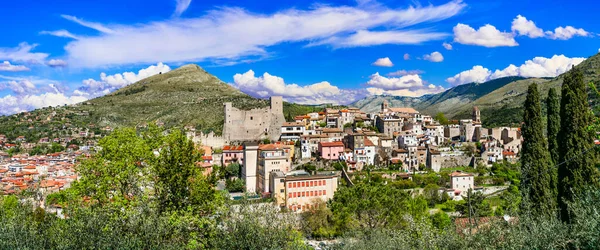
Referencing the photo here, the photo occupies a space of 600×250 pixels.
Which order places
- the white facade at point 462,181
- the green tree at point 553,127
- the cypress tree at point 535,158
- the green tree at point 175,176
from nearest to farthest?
1. the green tree at point 175,176
2. the cypress tree at point 535,158
3. the green tree at point 553,127
4. the white facade at point 462,181

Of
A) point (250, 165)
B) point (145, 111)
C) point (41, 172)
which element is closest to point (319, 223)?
point (250, 165)

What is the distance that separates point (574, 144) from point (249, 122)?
6107 cm

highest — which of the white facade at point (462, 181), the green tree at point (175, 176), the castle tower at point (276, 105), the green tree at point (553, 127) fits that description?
the castle tower at point (276, 105)

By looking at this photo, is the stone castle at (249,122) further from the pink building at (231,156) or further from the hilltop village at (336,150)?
the pink building at (231,156)

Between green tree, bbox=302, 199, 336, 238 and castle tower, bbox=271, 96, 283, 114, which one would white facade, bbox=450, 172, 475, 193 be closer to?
green tree, bbox=302, 199, 336, 238

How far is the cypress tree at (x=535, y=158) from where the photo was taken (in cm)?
1892

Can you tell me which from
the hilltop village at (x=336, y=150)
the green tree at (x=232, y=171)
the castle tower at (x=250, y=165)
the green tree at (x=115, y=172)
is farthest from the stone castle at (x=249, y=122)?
the green tree at (x=115, y=172)

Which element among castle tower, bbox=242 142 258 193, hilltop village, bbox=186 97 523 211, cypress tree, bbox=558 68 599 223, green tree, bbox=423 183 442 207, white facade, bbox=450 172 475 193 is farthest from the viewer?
castle tower, bbox=242 142 258 193

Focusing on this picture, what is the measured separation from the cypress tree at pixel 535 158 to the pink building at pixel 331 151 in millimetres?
36149

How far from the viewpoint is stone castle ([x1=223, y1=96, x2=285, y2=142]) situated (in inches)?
2928

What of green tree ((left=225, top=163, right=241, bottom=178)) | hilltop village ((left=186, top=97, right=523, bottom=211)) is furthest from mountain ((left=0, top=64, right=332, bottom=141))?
green tree ((left=225, top=163, right=241, bottom=178))

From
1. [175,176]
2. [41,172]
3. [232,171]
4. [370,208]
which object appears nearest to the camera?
[175,176]

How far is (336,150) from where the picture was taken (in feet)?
186

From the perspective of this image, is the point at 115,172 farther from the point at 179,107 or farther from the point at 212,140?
the point at 179,107
